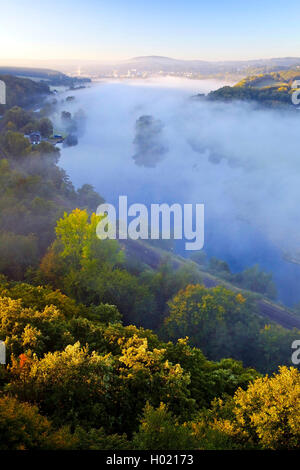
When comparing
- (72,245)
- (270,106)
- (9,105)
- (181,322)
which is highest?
(270,106)

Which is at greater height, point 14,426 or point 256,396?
point 14,426

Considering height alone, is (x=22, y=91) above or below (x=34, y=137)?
above

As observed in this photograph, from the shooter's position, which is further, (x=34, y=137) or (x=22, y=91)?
(x=22, y=91)

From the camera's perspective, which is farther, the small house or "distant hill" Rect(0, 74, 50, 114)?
"distant hill" Rect(0, 74, 50, 114)

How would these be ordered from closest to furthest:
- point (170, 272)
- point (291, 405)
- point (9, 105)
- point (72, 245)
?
point (291, 405) → point (72, 245) → point (170, 272) → point (9, 105)

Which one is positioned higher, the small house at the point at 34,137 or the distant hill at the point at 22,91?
the distant hill at the point at 22,91

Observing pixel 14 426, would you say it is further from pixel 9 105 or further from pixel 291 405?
pixel 9 105

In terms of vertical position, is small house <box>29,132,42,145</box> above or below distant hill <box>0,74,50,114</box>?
below

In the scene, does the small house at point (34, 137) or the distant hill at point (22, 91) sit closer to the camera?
the small house at point (34, 137)
